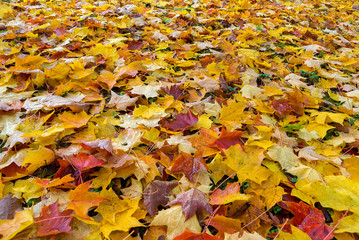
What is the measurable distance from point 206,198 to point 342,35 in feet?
11.7

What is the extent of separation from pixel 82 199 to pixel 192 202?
19.1 inches

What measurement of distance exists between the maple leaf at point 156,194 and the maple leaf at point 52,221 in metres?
0.33

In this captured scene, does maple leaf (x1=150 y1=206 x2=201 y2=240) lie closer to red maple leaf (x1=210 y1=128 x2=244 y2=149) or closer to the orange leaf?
red maple leaf (x1=210 y1=128 x2=244 y2=149)

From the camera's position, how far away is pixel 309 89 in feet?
6.22

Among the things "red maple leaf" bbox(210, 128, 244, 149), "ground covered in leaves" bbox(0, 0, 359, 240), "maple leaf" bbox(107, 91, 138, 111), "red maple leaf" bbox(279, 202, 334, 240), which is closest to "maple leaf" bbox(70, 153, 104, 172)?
"ground covered in leaves" bbox(0, 0, 359, 240)

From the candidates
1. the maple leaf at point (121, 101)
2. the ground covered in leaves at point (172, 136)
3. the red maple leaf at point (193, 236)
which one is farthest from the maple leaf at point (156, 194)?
the maple leaf at point (121, 101)

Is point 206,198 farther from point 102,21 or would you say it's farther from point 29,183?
point 102,21

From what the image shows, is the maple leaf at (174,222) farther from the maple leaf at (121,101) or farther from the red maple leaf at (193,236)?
the maple leaf at (121,101)

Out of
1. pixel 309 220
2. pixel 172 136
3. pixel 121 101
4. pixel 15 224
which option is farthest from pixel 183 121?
pixel 15 224

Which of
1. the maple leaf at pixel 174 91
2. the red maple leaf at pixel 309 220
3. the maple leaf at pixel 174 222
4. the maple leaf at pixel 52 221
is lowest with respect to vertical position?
the red maple leaf at pixel 309 220

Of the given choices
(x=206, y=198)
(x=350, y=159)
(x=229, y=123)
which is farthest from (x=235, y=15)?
(x=206, y=198)

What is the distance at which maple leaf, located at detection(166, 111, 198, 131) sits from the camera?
A: 138cm

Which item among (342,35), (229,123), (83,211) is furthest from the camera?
(342,35)

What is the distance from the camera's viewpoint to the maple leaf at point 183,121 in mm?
1383
